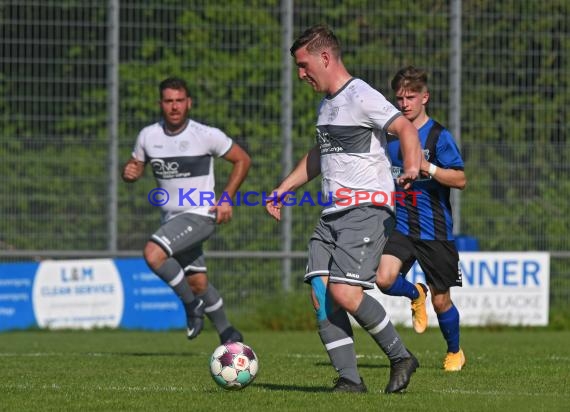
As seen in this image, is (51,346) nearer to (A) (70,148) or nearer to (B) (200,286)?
(B) (200,286)

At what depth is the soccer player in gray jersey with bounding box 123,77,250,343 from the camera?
1094 cm

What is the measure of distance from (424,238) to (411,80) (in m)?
1.19

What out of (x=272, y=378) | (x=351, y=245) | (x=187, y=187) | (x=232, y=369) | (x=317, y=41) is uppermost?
(x=317, y=41)

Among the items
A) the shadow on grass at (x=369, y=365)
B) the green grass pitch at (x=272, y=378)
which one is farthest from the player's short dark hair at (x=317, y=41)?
the shadow on grass at (x=369, y=365)

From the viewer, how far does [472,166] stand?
17.3 m

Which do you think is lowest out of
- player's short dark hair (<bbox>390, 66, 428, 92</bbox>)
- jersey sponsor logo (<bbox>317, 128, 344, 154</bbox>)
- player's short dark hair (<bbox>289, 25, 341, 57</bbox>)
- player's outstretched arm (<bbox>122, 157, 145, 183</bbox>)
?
player's outstretched arm (<bbox>122, 157, 145, 183</bbox>)

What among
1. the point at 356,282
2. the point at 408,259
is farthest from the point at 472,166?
the point at 356,282

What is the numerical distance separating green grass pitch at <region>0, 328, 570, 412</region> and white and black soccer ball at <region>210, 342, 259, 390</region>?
0.07m

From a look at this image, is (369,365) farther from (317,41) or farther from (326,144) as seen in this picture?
(317,41)

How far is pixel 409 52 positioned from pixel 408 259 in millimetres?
8295

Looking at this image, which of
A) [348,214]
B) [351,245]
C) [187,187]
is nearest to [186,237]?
[187,187]

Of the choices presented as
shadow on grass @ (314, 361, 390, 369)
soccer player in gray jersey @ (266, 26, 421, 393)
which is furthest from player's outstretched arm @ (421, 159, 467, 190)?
shadow on grass @ (314, 361, 390, 369)

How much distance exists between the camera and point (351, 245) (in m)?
7.23

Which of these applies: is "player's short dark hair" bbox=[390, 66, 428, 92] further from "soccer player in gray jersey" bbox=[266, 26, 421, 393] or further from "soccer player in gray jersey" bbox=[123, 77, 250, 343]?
"soccer player in gray jersey" bbox=[266, 26, 421, 393]
